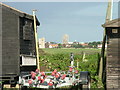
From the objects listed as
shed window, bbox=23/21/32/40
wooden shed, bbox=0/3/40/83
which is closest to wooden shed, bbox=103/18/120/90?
wooden shed, bbox=0/3/40/83

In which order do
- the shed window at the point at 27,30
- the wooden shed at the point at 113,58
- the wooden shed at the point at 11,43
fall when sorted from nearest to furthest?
1. the wooden shed at the point at 113,58
2. the wooden shed at the point at 11,43
3. the shed window at the point at 27,30

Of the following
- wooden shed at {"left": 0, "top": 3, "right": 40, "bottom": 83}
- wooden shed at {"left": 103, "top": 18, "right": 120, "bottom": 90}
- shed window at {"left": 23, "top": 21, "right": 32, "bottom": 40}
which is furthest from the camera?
shed window at {"left": 23, "top": 21, "right": 32, "bottom": 40}

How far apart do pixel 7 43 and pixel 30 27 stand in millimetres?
2910

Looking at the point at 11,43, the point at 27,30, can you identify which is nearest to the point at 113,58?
the point at 11,43

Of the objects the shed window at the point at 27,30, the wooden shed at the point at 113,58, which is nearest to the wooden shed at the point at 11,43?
the shed window at the point at 27,30

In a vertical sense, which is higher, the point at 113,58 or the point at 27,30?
the point at 27,30

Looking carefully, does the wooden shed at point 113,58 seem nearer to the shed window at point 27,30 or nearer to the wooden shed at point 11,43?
the wooden shed at point 11,43

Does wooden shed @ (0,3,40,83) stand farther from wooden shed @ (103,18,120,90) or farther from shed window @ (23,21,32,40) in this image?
Result: wooden shed @ (103,18,120,90)

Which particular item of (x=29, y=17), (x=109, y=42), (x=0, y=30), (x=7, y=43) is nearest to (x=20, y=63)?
(x=7, y=43)

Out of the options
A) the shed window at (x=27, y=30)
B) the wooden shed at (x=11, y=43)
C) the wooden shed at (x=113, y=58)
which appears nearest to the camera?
the wooden shed at (x=113, y=58)

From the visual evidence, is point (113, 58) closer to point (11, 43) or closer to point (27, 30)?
point (11, 43)

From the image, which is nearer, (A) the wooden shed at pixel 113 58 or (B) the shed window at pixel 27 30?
(A) the wooden shed at pixel 113 58

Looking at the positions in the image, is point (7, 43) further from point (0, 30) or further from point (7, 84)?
point (7, 84)

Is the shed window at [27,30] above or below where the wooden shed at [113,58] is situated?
above
